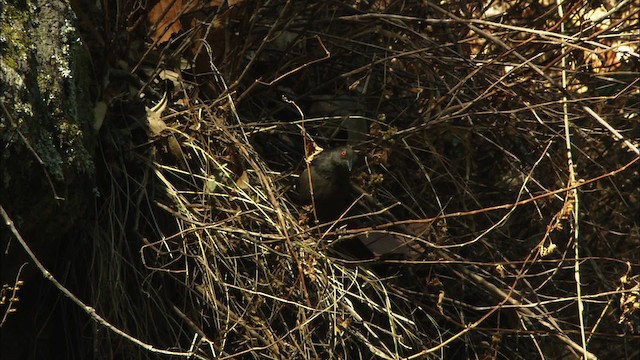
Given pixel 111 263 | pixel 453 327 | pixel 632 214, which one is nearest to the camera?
pixel 111 263

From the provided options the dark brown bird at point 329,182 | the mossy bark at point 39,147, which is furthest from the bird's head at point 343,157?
the mossy bark at point 39,147

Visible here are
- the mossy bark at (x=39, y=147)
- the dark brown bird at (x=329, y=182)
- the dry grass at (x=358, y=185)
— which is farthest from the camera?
the dark brown bird at (x=329, y=182)

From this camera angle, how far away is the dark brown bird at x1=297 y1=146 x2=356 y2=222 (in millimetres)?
2807

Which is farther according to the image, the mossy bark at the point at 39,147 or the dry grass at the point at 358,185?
the dry grass at the point at 358,185

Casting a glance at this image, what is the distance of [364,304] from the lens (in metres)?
2.81

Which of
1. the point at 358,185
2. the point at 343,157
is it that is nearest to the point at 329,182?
the point at 343,157

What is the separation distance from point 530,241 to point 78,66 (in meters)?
1.73

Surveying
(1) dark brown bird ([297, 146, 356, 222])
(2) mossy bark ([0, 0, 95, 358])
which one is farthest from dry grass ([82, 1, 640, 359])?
(2) mossy bark ([0, 0, 95, 358])

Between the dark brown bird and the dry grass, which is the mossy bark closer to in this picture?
the dry grass

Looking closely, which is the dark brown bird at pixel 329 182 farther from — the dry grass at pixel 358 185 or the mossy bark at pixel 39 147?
the mossy bark at pixel 39 147

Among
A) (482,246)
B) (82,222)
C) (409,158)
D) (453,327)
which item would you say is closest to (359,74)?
(409,158)

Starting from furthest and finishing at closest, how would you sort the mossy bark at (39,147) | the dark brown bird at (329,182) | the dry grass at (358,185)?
the dark brown bird at (329,182) < the dry grass at (358,185) < the mossy bark at (39,147)

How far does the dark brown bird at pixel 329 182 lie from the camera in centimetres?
281

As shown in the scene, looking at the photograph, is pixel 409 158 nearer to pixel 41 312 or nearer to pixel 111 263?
pixel 111 263
